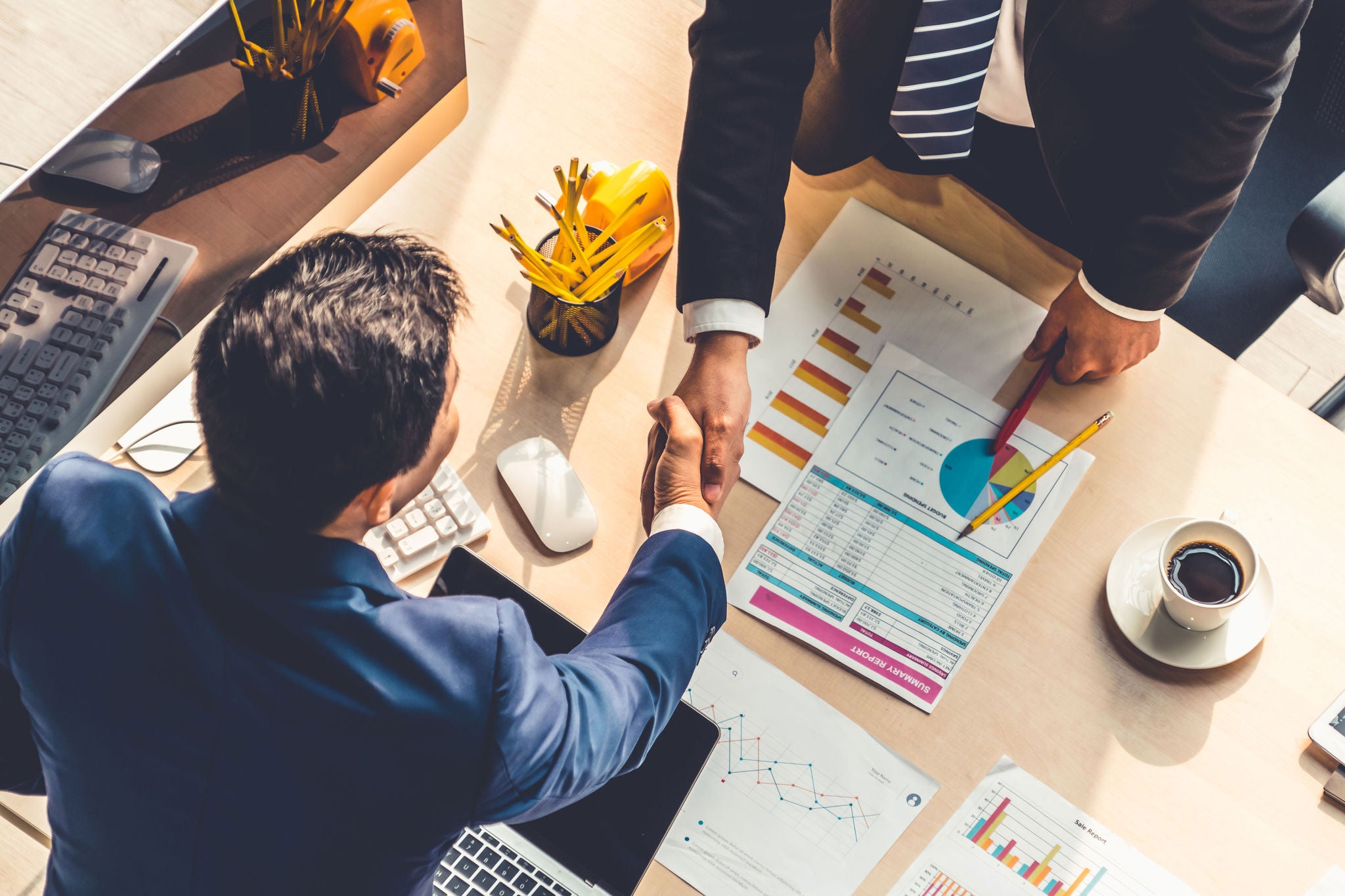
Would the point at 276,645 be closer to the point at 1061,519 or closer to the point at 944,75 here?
the point at 1061,519

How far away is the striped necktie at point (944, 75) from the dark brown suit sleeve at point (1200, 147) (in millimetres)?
192

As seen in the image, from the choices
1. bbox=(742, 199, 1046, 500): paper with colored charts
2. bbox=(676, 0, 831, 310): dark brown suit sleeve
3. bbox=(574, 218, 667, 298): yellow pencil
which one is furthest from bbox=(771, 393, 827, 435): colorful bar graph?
bbox=(574, 218, 667, 298): yellow pencil

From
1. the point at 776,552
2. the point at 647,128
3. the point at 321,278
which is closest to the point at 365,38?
the point at 647,128

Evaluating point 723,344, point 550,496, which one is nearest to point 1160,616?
point 723,344

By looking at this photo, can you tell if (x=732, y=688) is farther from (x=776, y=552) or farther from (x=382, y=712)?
(x=382, y=712)

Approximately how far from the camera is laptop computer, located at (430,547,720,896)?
33.9 inches

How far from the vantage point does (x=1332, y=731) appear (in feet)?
3.01

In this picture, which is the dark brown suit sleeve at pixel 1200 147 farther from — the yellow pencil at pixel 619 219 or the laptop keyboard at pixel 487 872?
the laptop keyboard at pixel 487 872

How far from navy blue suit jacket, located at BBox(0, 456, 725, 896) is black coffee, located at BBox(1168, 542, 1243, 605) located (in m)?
0.64

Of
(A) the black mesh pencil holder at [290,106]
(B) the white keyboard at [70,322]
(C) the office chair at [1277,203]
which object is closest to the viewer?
(B) the white keyboard at [70,322]

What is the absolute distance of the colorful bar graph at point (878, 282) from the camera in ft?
3.54

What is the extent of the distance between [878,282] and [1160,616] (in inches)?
18.5

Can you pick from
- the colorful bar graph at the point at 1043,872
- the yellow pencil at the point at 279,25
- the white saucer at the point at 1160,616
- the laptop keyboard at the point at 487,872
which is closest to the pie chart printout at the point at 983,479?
the white saucer at the point at 1160,616

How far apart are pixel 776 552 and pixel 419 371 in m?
0.46
